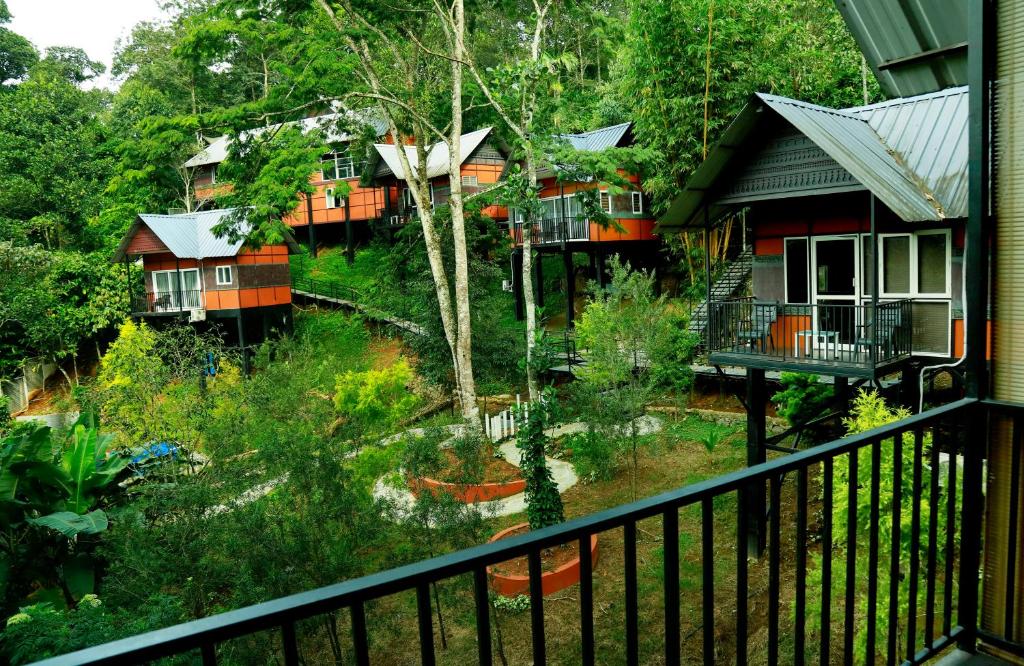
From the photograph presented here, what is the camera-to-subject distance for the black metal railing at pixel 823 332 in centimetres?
852

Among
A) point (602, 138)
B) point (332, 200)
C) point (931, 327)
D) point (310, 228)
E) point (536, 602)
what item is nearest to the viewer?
point (536, 602)

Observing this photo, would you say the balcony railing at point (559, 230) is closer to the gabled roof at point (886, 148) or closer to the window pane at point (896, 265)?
the gabled roof at point (886, 148)

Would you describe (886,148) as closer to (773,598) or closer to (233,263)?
(773,598)

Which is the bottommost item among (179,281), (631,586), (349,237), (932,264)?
(631,586)

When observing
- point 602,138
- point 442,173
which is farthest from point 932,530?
point 442,173

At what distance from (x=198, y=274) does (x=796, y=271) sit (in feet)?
68.5

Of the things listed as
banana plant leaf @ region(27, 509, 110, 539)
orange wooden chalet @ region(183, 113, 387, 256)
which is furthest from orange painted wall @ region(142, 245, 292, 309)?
banana plant leaf @ region(27, 509, 110, 539)

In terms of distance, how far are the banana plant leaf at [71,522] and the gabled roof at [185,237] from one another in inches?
644

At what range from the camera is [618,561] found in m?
10.1

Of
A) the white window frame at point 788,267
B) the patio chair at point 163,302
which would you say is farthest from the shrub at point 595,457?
the patio chair at point 163,302

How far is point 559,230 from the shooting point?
22.3m

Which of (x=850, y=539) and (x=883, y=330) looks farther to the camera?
(x=883, y=330)

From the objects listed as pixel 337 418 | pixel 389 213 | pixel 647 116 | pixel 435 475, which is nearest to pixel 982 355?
pixel 435 475

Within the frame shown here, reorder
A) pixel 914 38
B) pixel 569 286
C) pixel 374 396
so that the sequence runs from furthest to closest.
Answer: pixel 569 286
pixel 374 396
pixel 914 38
